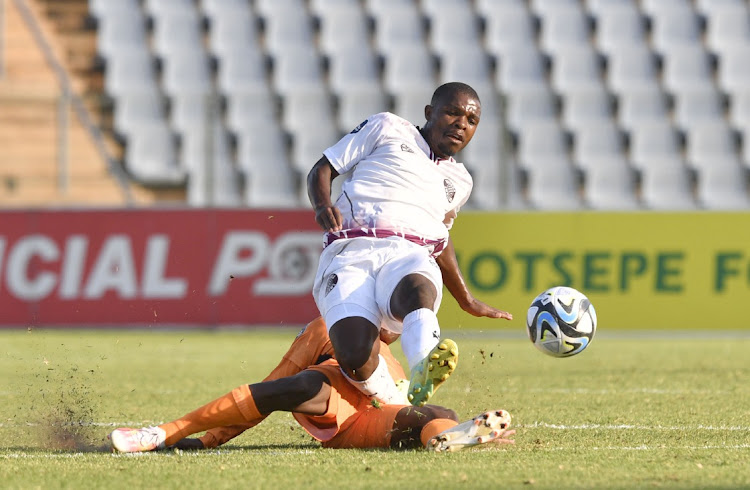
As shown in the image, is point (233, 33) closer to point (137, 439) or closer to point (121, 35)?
point (121, 35)

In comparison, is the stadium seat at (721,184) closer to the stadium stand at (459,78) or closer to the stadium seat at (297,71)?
the stadium stand at (459,78)

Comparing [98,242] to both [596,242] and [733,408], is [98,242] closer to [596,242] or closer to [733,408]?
[596,242]

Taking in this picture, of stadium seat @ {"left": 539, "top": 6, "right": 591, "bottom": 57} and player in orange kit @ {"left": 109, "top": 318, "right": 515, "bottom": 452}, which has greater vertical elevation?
stadium seat @ {"left": 539, "top": 6, "right": 591, "bottom": 57}

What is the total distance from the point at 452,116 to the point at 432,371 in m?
1.41

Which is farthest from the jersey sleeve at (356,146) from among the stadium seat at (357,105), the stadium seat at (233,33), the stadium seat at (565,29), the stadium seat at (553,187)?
the stadium seat at (565,29)

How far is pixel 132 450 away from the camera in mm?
4844

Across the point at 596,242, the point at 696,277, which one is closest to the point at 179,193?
the point at 596,242

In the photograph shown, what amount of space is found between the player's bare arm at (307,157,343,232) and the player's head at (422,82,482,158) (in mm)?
481

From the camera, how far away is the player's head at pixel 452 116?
17.6 feet

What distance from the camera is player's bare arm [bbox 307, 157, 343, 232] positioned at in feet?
16.4

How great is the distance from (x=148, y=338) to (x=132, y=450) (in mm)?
7626

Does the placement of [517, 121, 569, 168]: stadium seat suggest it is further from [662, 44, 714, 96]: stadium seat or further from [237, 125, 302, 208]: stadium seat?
[237, 125, 302, 208]: stadium seat

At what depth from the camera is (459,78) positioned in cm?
1667

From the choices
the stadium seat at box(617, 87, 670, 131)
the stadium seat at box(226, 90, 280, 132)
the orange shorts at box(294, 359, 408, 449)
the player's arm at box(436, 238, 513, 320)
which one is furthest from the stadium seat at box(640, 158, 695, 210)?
the orange shorts at box(294, 359, 408, 449)
